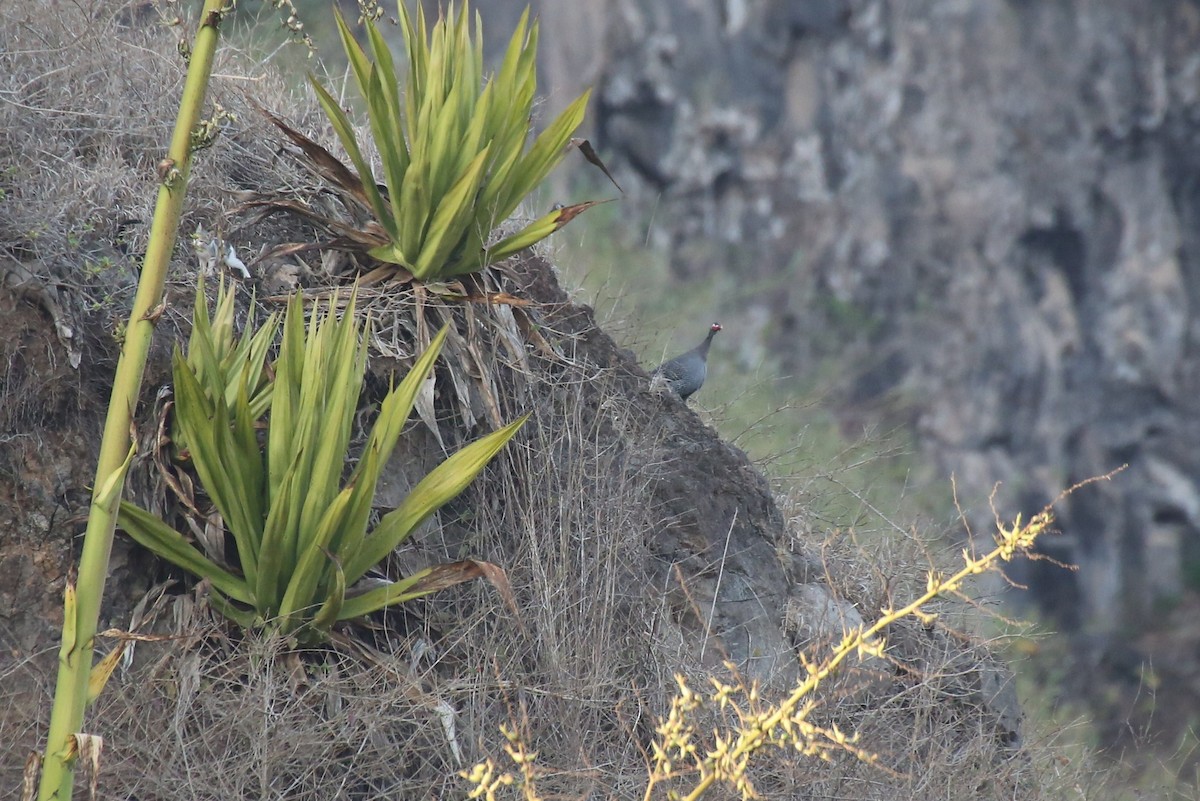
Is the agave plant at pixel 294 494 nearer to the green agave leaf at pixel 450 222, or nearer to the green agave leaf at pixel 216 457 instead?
the green agave leaf at pixel 216 457

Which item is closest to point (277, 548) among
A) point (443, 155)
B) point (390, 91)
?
point (443, 155)

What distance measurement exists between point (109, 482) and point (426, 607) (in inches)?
77.1

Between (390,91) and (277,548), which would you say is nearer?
(277,548)

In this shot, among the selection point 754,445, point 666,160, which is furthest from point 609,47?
point 754,445

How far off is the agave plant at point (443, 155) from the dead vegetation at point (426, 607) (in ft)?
0.81

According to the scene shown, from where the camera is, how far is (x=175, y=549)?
3809mm

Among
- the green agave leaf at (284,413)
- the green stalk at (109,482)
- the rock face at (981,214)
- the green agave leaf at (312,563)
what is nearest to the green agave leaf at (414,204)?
the green agave leaf at (284,413)

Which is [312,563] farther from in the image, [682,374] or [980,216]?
[980,216]

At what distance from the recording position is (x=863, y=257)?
21578 millimetres

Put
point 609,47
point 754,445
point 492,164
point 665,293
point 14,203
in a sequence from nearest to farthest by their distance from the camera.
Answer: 1. point 14,203
2. point 492,164
3. point 754,445
4. point 665,293
5. point 609,47

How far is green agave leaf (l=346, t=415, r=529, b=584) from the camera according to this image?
4.03m

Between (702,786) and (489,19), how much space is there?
17723mm

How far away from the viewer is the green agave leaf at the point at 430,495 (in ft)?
13.2

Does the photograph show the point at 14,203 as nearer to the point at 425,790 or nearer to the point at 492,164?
the point at 492,164
